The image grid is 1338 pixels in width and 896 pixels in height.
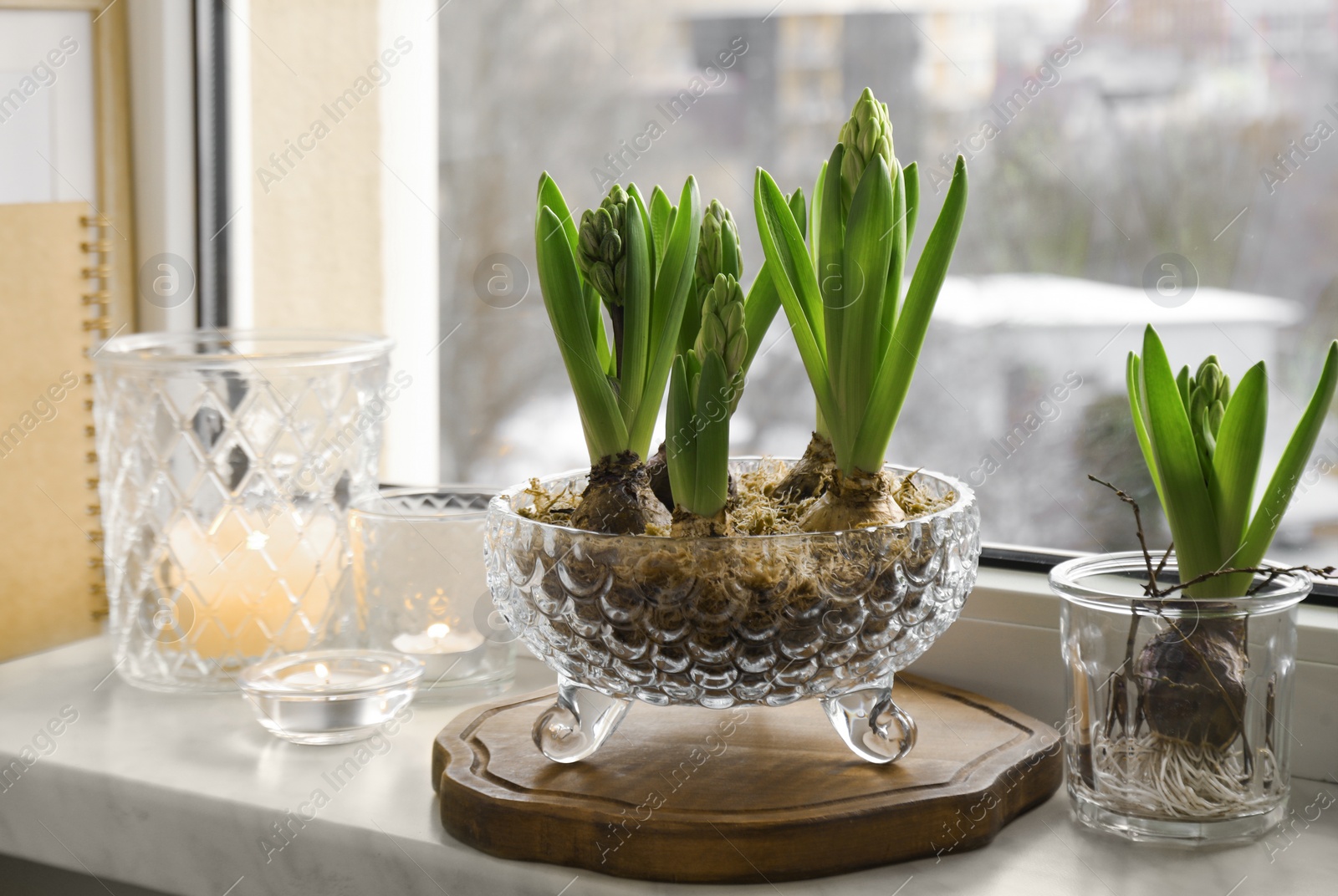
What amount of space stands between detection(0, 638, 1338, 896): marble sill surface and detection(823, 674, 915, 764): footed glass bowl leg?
6 centimetres

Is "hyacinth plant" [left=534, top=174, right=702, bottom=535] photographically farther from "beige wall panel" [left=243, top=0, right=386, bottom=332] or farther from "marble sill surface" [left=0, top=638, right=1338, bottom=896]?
"beige wall panel" [left=243, top=0, right=386, bottom=332]

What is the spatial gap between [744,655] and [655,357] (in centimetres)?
15

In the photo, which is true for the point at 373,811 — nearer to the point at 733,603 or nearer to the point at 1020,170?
the point at 733,603

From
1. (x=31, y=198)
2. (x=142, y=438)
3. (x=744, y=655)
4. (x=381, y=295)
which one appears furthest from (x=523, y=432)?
(x=744, y=655)

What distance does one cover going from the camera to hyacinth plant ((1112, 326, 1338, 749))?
0.57 m

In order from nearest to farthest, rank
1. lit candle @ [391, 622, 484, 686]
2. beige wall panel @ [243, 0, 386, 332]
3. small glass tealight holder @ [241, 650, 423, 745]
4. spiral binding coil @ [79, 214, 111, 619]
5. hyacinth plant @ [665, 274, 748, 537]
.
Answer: hyacinth plant @ [665, 274, 748, 537] → small glass tealight holder @ [241, 650, 423, 745] → lit candle @ [391, 622, 484, 686] → spiral binding coil @ [79, 214, 111, 619] → beige wall panel @ [243, 0, 386, 332]

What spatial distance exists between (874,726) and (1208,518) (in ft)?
0.65

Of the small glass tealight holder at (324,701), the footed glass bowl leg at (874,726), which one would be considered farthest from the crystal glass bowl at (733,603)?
the small glass tealight holder at (324,701)

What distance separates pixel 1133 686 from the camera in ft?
1.92

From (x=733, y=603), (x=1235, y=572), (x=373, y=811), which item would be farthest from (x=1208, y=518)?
(x=373, y=811)

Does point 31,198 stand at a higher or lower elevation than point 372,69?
lower

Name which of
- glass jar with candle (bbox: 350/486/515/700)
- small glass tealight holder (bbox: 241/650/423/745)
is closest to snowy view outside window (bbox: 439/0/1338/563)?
glass jar with candle (bbox: 350/486/515/700)

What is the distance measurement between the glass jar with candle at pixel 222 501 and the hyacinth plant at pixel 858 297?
390 mm

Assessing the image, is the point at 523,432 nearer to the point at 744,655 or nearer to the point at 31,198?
the point at 31,198
